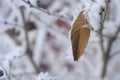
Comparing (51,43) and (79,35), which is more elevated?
(51,43)

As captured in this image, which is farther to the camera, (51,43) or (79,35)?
(51,43)

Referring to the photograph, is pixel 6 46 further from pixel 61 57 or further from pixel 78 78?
pixel 78 78

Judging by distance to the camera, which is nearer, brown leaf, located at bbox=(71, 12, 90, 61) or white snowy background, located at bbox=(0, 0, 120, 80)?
brown leaf, located at bbox=(71, 12, 90, 61)

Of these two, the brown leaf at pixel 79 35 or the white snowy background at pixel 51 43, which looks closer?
the brown leaf at pixel 79 35

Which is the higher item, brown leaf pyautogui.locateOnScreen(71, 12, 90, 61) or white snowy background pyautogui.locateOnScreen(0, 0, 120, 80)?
white snowy background pyautogui.locateOnScreen(0, 0, 120, 80)
